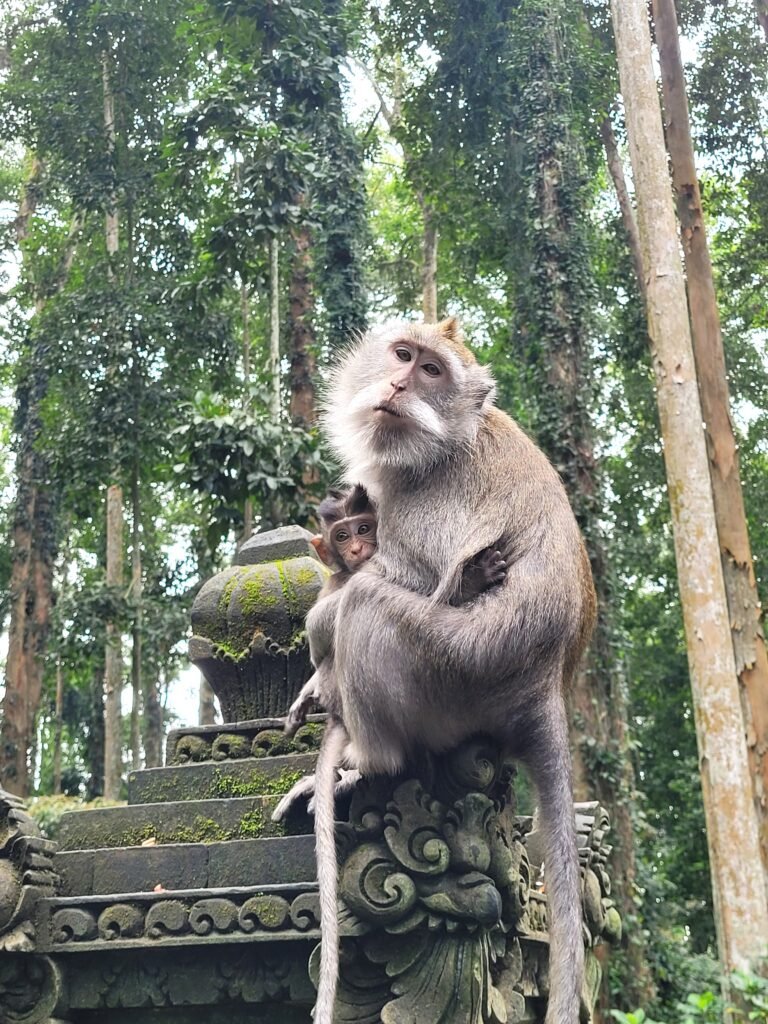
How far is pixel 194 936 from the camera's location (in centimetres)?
354

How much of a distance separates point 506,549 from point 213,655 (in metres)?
1.47

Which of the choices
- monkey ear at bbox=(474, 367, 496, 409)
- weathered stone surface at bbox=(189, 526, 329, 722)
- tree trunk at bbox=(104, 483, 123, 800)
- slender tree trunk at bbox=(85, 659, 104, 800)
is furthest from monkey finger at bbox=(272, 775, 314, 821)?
slender tree trunk at bbox=(85, 659, 104, 800)

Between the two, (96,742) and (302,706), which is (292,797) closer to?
(302,706)

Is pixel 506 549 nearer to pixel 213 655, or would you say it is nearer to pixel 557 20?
pixel 213 655

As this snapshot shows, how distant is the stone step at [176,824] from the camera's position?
391cm

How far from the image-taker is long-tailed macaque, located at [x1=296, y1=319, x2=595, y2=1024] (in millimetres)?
3402

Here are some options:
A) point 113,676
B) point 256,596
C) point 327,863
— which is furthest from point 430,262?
point 327,863

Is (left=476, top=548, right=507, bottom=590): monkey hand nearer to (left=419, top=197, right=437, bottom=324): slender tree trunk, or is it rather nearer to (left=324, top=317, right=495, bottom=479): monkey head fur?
(left=324, top=317, right=495, bottom=479): monkey head fur

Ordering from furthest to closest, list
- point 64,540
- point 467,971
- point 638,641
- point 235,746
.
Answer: point 64,540
point 638,641
point 235,746
point 467,971

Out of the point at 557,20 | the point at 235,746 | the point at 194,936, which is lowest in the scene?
the point at 194,936

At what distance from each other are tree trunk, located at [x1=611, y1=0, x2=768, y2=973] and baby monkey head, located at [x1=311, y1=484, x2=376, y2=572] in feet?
13.3

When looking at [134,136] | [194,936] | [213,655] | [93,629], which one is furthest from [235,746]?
[134,136]

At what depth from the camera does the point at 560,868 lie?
3.36 m

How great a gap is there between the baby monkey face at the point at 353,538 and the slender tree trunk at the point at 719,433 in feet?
18.1
